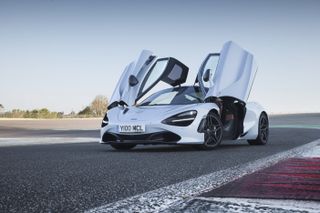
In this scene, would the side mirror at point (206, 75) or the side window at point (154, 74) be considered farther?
the side window at point (154, 74)

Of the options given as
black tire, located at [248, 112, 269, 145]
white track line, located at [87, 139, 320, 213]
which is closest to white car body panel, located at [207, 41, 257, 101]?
black tire, located at [248, 112, 269, 145]

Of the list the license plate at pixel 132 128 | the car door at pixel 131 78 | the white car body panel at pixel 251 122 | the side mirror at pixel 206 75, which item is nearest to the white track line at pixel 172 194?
the license plate at pixel 132 128

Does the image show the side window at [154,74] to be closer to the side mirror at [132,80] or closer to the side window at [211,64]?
the side mirror at [132,80]

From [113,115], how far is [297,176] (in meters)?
4.55

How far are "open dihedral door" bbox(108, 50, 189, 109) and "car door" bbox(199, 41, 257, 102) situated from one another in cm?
110

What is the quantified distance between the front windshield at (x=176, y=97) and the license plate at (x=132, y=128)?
1091mm

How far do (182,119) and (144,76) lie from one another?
1.68 m

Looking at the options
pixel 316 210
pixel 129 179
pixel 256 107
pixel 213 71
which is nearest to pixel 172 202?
Result: pixel 316 210

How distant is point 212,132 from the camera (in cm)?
796

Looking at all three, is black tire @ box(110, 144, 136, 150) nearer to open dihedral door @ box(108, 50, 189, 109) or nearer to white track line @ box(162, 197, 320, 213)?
open dihedral door @ box(108, 50, 189, 109)

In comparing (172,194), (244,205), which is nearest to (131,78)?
(172,194)

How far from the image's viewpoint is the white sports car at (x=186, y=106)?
24.8ft

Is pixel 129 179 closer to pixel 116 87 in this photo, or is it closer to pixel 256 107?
pixel 116 87

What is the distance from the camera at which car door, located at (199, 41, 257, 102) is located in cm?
821
